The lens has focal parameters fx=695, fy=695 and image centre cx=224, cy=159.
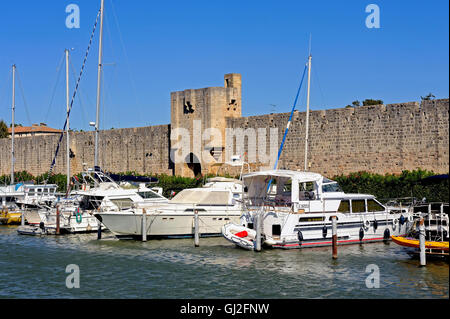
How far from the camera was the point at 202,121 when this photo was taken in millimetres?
30828

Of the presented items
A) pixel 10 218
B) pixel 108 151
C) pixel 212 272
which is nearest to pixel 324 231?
pixel 212 272

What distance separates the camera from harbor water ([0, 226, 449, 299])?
1348cm

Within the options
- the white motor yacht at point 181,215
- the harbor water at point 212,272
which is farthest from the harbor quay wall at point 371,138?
the white motor yacht at point 181,215

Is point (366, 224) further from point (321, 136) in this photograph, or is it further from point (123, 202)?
point (321, 136)

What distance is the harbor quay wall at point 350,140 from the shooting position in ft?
76.7

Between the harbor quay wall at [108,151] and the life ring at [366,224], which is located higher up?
the harbor quay wall at [108,151]

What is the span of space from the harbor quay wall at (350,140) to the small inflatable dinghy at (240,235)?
8065mm

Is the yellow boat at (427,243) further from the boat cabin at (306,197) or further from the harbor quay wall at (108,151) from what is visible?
the harbor quay wall at (108,151)

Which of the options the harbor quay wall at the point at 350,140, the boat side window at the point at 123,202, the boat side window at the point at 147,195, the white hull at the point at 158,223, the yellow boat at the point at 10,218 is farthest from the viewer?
the yellow boat at the point at 10,218

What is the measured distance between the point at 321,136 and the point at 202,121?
20.0 feet

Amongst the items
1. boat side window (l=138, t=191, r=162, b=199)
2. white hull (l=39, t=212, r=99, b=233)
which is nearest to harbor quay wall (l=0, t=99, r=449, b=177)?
boat side window (l=138, t=191, r=162, b=199)

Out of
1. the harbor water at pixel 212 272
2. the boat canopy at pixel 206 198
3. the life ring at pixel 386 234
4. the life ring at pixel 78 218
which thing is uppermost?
the boat canopy at pixel 206 198
